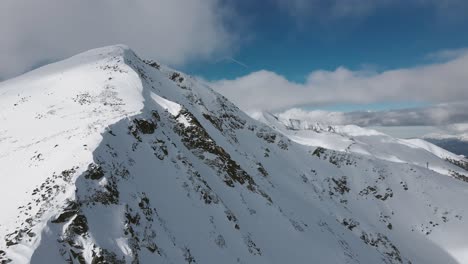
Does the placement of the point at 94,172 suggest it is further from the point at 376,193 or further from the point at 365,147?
the point at 365,147

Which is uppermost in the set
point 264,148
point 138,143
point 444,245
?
point 264,148

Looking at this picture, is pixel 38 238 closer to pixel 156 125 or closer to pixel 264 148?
pixel 156 125

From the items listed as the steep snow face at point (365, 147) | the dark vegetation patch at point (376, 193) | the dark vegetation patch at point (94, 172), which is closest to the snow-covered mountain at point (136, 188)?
the dark vegetation patch at point (94, 172)

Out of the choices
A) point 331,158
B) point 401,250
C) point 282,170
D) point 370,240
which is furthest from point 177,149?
point 331,158

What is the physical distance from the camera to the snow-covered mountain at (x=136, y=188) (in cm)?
1410

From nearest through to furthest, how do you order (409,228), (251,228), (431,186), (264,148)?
(251,228)
(264,148)
(409,228)
(431,186)

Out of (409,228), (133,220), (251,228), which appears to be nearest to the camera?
(133,220)

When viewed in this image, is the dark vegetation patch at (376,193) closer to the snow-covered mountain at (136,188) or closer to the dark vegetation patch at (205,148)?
the snow-covered mountain at (136,188)

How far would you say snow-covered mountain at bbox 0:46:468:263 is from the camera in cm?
1410

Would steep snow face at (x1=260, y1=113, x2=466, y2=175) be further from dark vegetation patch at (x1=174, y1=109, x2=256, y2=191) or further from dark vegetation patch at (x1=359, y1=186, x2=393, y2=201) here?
dark vegetation patch at (x1=174, y1=109, x2=256, y2=191)

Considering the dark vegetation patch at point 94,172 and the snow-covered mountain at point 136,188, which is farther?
the dark vegetation patch at point 94,172

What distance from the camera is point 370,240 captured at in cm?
5372

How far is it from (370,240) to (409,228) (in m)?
23.8

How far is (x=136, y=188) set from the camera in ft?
61.9
